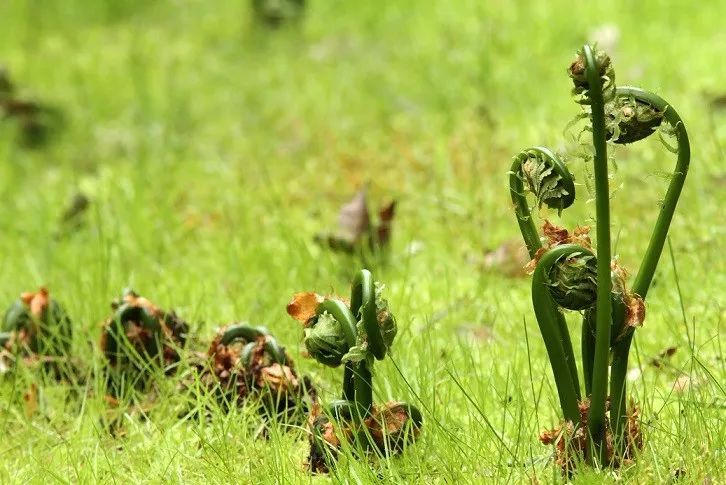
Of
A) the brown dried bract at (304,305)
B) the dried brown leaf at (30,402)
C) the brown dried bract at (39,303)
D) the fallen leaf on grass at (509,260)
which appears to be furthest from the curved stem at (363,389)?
the fallen leaf on grass at (509,260)

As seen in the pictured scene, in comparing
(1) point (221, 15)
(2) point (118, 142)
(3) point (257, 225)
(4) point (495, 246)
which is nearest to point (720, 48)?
(4) point (495, 246)

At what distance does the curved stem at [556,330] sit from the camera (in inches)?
69.0

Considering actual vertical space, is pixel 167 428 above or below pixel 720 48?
below

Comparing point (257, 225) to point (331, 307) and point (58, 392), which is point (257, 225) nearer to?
point (58, 392)

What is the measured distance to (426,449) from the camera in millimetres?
1979

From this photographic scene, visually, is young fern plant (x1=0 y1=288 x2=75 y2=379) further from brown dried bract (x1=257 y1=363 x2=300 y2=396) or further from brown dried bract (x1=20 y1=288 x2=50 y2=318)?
brown dried bract (x1=257 y1=363 x2=300 y2=396)

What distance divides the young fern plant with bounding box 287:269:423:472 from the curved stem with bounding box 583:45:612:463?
1.14 feet

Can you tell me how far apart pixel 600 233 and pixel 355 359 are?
46cm

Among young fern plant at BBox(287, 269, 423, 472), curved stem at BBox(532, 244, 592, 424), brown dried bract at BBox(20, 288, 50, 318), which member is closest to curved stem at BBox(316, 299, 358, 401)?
young fern plant at BBox(287, 269, 423, 472)

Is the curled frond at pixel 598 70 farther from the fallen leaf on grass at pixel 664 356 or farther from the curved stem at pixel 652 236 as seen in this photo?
the fallen leaf on grass at pixel 664 356

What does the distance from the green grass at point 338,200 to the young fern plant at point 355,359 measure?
0.18 ft

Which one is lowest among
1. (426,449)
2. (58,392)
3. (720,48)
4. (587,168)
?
(58,392)

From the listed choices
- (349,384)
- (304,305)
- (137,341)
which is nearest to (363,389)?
(349,384)

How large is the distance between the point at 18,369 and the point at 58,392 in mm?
134
